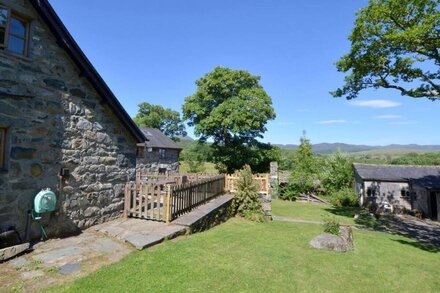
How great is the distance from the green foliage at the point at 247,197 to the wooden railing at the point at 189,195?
1.43 meters

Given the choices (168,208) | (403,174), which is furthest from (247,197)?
(403,174)

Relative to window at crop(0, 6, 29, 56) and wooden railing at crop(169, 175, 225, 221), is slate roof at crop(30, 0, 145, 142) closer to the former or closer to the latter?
window at crop(0, 6, 29, 56)

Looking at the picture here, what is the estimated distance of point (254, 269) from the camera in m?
6.28

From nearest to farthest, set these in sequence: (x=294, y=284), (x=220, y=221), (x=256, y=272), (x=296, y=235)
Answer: (x=294, y=284) → (x=256, y=272) → (x=296, y=235) → (x=220, y=221)

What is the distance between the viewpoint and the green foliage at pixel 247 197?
14.0 m

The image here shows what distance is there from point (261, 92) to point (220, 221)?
76.4ft

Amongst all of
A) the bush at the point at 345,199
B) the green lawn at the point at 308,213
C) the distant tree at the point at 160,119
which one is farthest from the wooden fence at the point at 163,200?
the distant tree at the point at 160,119

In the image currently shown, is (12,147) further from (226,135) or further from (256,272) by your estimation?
(226,135)

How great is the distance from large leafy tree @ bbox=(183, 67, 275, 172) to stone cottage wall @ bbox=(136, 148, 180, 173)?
14.6 ft

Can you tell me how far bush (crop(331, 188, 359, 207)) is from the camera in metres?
28.6

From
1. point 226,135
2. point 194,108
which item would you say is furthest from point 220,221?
point 194,108

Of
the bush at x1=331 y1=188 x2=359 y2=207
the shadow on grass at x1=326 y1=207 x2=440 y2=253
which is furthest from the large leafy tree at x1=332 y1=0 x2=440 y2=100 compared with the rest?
the bush at x1=331 y1=188 x2=359 y2=207

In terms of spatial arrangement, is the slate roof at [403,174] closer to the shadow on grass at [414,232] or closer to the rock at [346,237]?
the shadow on grass at [414,232]

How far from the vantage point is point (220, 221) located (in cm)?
1210
